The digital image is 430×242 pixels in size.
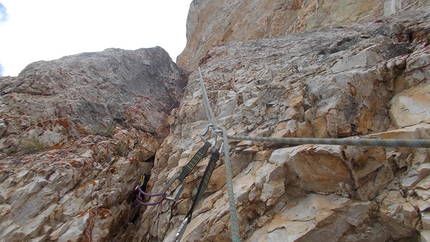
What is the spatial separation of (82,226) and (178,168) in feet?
5.12

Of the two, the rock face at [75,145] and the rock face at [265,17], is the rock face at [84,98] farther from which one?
the rock face at [265,17]

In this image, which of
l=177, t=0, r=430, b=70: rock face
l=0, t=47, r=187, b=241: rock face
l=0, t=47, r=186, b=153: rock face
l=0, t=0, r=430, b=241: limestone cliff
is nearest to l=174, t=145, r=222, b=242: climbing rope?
l=0, t=0, r=430, b=241: limestone cliff

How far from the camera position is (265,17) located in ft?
37.8

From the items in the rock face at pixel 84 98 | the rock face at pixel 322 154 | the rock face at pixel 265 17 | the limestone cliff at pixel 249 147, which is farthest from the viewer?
the rock face at pixel 265 17

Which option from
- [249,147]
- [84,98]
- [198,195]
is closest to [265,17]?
[84,98]

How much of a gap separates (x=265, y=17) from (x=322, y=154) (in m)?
10.6

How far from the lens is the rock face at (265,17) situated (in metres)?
7.27

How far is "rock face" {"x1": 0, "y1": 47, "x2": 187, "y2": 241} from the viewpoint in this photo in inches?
131

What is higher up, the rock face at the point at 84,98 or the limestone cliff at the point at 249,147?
the rock face at the point at 84,98

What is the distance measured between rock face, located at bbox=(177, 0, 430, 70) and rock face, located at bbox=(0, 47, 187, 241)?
6324 millimetres

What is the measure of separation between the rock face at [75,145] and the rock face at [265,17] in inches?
249

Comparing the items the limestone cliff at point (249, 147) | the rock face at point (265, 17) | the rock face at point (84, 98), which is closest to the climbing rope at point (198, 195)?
the limestone cliff at point (249, 147)

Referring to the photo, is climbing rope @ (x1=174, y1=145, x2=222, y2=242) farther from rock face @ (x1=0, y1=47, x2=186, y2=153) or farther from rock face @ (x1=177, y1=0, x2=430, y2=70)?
rock face @ (x1=177, y1=0, x2=430, y2=70)

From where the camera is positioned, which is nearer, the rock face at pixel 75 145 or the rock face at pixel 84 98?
the rock face at pixel 75 145
